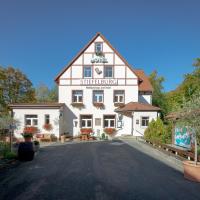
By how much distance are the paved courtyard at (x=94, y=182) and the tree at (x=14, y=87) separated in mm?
28998

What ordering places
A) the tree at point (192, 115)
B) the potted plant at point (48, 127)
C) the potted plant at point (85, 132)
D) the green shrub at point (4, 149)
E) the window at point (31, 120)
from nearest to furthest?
the tree at point (192, 115) → the green shrub at point (4, 149) → the potted plant at point (48, 127) → the window at point (31, 120) → the potted plant at point (85, 132)

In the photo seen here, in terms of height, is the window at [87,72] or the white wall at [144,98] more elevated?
the window at [87,72]

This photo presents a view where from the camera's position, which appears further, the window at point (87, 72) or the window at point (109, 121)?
the window at point (87, 72)

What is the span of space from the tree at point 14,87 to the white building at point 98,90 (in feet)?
47.2

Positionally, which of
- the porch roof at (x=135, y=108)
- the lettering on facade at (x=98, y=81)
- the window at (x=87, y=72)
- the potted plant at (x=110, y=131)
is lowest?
the potted plant at (x=110, y=131)

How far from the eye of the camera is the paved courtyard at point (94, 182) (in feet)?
21.0

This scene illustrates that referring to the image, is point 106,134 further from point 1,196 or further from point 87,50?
point 1,196

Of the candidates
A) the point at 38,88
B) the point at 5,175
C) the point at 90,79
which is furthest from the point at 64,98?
the point at 38,88

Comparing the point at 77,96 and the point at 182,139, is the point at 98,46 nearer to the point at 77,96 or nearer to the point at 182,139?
the point at 77,96

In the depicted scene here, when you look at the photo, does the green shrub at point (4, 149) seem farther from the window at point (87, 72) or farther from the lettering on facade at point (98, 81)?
the window at point (87, 72)

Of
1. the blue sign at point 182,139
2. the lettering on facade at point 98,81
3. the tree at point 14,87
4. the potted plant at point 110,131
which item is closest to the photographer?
the blue sign at point 182,139

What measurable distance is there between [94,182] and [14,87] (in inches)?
1329

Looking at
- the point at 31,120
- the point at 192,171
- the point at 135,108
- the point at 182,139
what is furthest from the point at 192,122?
the point at 31,120

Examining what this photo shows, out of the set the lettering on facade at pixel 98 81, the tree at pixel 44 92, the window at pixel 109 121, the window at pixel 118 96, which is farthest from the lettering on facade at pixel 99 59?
the tree at pixel 44 92
